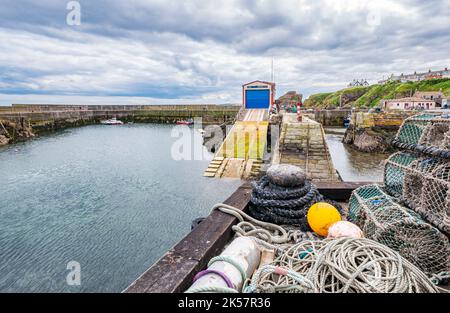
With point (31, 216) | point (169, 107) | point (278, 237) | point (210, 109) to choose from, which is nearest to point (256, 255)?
point (278, 237)

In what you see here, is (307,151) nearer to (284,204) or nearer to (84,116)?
(284,204)

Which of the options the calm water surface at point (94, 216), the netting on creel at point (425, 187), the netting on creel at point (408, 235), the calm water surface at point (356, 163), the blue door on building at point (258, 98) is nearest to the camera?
the netting on creel at point (408, 235)

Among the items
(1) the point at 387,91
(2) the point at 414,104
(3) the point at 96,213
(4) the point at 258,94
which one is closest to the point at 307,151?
(3) the point at 96,213

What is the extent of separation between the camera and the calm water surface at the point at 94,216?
7934 millimetres

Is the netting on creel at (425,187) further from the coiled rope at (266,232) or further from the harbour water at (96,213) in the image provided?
the harbour water at (96,213)

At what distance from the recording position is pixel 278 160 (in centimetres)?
1593

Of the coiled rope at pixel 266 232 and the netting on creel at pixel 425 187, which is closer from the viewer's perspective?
the netting on creel at pixel 425 187

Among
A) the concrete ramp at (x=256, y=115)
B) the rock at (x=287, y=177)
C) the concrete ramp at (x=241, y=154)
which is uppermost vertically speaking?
the concrete ramp at (x=256, y=115)

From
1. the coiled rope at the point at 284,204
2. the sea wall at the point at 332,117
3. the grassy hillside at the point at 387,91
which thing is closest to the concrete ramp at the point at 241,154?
the coiled rope at the point at 284,204

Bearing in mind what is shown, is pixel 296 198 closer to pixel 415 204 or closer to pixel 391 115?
pixel 415 204

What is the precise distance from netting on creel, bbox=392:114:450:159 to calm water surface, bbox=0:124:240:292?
7570mm

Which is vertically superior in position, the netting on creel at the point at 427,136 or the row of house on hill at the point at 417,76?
the row of house on hill at the point at 417,76

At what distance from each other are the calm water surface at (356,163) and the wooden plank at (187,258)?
15.0m
